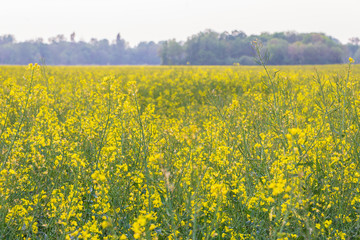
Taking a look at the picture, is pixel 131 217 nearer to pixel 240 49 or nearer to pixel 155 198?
pixel 155 198

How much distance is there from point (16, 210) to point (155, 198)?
1090 millimetres

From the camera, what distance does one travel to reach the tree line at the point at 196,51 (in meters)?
43.4

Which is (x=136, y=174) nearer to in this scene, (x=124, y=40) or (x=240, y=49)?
(x=240, y=49)

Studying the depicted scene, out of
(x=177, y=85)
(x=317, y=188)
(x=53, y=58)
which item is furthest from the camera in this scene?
(x=53, y=58)

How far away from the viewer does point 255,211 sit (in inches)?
114

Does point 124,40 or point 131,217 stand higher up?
point 124,40

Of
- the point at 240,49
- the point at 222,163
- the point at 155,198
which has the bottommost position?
the point at 155,198

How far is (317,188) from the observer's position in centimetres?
282

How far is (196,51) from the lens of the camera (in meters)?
47.5

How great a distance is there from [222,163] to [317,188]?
77cm

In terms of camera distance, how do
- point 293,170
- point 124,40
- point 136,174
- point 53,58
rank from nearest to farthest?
point 293,170 < point 136,174 < point 53,58 < point 124,40

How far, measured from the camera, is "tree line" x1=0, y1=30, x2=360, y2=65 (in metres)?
43.4

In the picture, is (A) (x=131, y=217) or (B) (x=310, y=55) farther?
(B) (x=310, y=55)

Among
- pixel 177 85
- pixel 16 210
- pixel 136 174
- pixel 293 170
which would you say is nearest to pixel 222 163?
pixel 136 174
